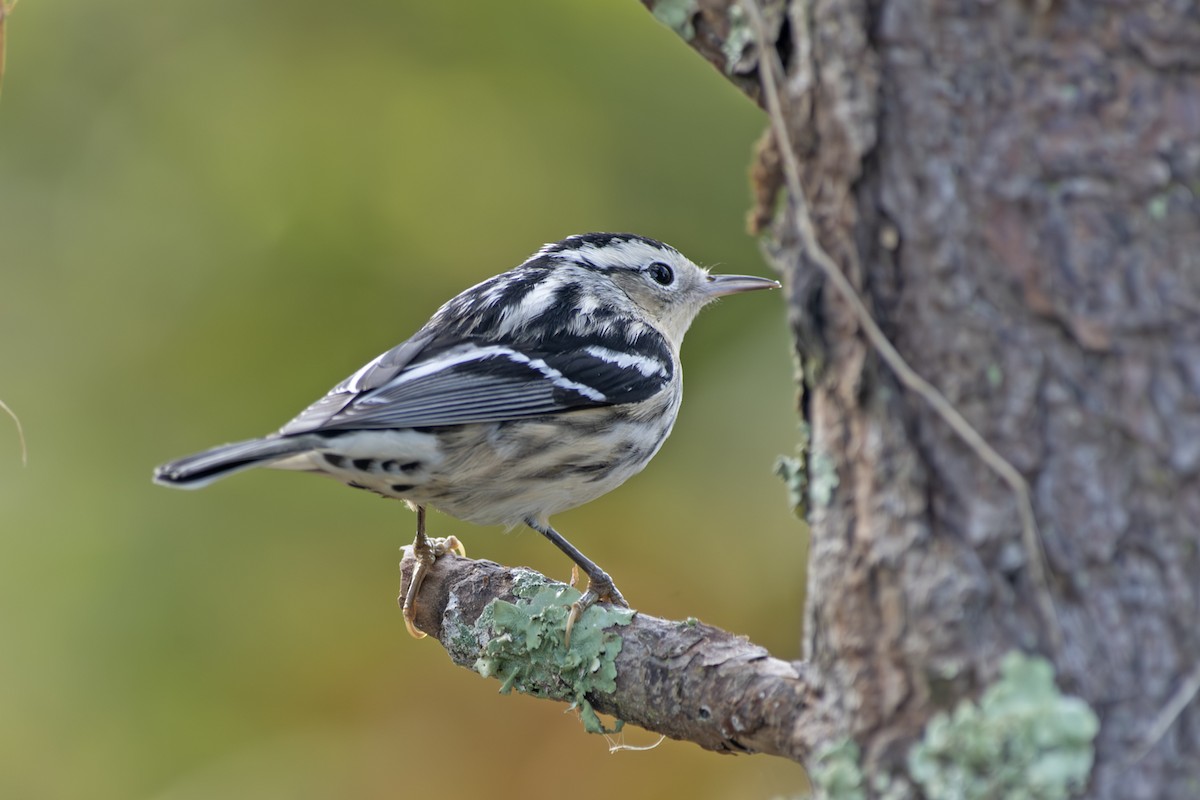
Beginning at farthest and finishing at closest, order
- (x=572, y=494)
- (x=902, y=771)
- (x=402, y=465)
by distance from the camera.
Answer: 1. (x=572, y=494)
2. (x=402, y=465)
3. (x=902, y=771)

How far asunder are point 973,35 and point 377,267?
10.1ft

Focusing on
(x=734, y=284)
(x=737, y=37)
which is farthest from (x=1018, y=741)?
(x=734, y=284)

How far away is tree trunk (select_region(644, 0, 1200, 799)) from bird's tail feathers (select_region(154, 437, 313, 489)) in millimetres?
1452

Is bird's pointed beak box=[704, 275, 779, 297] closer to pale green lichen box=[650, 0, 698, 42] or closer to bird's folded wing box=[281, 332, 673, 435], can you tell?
bird's folded wing box=[281, 332, 673, 435]

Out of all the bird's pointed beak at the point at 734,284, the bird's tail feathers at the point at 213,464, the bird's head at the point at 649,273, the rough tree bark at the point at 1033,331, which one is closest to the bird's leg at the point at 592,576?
the bird's tail feathers at the point at 213,464

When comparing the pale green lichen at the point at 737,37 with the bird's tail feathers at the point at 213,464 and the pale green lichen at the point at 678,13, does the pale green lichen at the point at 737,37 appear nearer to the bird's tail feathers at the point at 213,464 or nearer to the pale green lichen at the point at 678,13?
the pale green lichen at the point at 678,13

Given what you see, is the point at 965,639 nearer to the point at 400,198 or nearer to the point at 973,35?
the point at 973,35

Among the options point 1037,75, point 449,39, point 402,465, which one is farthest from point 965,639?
point 449,39

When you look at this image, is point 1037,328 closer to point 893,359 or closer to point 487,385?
point 893,359

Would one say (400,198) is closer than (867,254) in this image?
No

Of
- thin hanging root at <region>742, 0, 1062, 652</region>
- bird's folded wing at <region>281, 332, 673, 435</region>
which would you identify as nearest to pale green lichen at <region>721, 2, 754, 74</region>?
thin hanging root at <region>742, 0, 1062, 652</region>

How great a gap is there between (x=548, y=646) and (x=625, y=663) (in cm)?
25

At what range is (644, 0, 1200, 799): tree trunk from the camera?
1728 mm

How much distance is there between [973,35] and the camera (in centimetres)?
177
